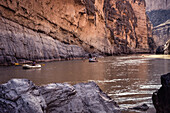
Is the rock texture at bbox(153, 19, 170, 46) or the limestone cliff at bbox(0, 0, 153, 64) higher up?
the rock texture at bbox(153, 19, 170, 46)

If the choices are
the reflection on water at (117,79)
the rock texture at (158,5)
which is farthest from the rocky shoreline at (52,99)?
the rock texture at (158,5)

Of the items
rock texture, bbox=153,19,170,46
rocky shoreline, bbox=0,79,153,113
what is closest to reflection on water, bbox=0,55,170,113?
rocky shoreline, bbox=0,79,153,113

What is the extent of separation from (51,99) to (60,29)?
3409 cm

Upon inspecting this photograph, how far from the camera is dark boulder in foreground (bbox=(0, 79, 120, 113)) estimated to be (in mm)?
3412

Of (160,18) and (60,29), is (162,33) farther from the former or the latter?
(60,29)

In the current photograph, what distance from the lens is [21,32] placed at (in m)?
25.6

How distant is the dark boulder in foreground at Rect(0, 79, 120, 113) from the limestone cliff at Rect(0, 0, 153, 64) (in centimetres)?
1999

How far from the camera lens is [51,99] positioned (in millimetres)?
4152

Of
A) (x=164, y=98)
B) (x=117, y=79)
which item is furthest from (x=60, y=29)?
(x=164, y=98)

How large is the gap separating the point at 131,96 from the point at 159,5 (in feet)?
561

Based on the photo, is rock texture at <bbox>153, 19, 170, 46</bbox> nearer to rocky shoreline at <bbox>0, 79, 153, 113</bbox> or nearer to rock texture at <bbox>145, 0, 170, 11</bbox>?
rock texture at <bbox>145, 0, 170, 11</bbox>

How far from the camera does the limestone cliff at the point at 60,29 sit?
79.7ft

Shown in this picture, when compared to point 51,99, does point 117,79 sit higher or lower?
lower

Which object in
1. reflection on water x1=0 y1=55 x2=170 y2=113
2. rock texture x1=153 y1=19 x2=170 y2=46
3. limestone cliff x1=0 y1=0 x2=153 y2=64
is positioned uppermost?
rock texture x1=153 y1=19 x2=170 y2=46
